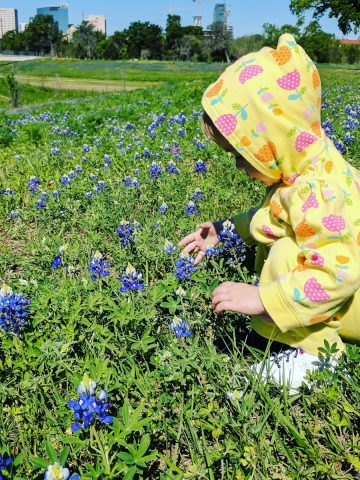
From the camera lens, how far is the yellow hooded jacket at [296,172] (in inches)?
70.7

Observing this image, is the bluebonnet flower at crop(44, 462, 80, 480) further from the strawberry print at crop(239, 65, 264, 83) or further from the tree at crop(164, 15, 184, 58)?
the tree at crop(164, 15, 184, 58)

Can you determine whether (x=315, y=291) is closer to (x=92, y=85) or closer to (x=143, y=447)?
(x=143, y=447)

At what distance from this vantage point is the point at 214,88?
205cm

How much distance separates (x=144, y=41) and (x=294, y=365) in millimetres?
124461

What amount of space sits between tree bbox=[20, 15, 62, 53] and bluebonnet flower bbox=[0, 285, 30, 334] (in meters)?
150

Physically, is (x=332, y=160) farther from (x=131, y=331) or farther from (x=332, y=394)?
(x=131, y=331)

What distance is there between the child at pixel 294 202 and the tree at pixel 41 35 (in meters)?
150

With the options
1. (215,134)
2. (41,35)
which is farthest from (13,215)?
(41,35)

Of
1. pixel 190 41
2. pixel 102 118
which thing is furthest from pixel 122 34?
pixel 102 118

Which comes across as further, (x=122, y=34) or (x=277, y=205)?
(x=122, y=34)

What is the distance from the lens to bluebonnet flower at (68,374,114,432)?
1.54 m

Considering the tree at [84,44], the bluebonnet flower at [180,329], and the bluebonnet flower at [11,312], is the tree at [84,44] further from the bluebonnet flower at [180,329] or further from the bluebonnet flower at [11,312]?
the bluebonnet flower at [180,329]

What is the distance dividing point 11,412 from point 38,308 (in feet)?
1.72

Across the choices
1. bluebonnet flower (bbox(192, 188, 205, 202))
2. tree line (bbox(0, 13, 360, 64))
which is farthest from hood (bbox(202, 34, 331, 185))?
tree line (bbox(0, 13, 360, 64))
